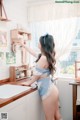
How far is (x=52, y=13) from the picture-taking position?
310 centimetres

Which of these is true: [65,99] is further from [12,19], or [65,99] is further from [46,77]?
[12,19]

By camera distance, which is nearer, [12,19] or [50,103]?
[50,103]

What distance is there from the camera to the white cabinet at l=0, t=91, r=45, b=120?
1.72 m

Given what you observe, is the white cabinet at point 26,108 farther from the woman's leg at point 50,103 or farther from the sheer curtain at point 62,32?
the sheer curtain at point 62,32

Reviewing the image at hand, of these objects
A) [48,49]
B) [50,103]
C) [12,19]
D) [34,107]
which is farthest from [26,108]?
[12,19]

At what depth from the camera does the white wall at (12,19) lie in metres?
2.69

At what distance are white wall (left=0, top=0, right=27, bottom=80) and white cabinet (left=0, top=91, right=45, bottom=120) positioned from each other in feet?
2.31

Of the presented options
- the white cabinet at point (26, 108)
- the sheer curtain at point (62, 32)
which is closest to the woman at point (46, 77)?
the white cabinet at point (26, 108)

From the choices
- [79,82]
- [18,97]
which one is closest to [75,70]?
[79,82]

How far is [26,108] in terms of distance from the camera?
203 centimetres

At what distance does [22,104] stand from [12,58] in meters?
1.12

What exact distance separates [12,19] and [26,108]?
152 cm

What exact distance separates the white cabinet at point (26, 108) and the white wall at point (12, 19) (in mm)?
705

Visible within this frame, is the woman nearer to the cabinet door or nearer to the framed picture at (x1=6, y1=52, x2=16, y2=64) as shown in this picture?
the cabinet door
